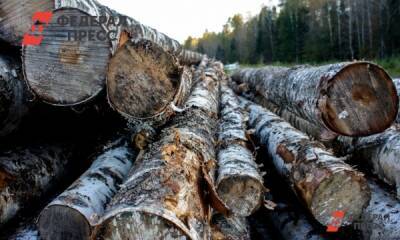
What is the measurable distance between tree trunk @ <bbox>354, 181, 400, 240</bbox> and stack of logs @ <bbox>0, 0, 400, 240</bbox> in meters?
0.01

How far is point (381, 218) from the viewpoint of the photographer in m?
2.96

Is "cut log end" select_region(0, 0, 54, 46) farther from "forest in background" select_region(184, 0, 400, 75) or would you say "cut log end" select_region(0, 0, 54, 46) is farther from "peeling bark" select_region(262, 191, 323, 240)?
"forest in background" select_region(184, 0, 400, 75)

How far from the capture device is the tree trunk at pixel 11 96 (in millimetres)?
2674

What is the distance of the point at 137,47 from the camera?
2691 mm

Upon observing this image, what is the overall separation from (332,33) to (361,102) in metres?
31.1

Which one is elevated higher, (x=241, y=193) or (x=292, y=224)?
(x=241, y=193)

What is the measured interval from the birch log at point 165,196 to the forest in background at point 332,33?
45.6 feet

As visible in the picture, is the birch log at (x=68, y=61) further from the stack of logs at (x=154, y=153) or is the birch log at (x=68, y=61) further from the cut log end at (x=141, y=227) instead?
the cut log end at (x=141, y=227)

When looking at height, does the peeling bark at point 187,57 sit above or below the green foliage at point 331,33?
below

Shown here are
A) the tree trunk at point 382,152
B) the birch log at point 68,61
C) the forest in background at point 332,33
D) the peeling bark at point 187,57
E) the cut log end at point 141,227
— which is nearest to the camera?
the cut log end at point 141,227

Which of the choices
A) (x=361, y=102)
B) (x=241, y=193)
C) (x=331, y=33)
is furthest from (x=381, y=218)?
(x=331, y=33)

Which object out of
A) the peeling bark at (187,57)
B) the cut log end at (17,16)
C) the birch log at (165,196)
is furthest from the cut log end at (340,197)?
the peeling bark at (187,57)

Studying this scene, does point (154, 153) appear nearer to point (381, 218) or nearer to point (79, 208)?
point (79, 208)

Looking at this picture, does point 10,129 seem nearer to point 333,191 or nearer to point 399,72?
point 333,191
